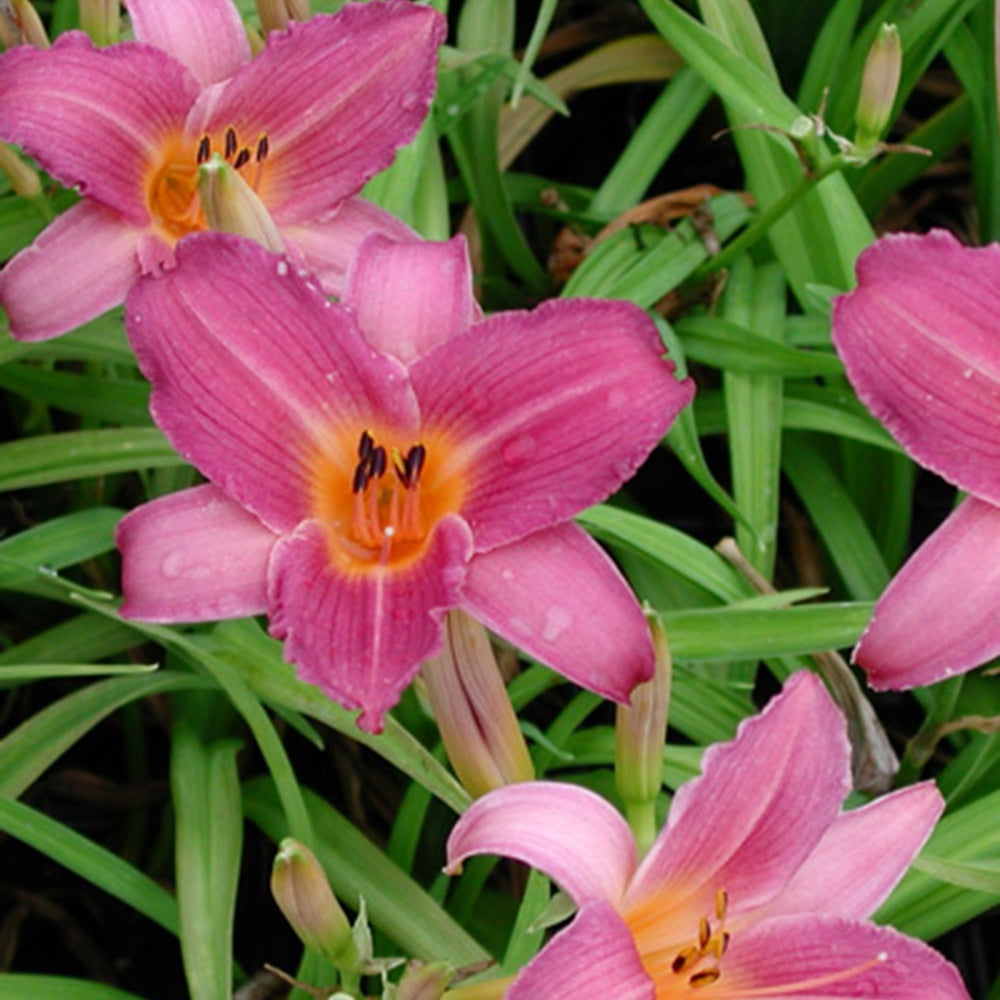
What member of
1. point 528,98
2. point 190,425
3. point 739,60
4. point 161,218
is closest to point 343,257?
point 161,218

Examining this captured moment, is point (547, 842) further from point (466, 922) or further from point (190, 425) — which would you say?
point (466, 922)

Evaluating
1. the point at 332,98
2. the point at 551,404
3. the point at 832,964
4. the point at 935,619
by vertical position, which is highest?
the point at 332,98

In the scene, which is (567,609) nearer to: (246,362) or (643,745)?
(643,745)

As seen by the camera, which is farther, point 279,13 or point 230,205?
point 279,13

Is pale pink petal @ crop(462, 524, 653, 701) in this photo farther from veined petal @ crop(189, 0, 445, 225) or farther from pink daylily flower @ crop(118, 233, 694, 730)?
veined petal @ crop(189, 0, 445, 225)

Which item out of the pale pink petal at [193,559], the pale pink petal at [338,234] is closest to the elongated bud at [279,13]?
the pale pink petal at [338,234]

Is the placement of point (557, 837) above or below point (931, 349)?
below

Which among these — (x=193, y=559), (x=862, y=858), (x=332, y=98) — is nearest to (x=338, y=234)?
(x=332, y=98)

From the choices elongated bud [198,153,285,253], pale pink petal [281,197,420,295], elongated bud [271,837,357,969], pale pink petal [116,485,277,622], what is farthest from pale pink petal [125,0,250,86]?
elongated bud [271,837,357,969]
